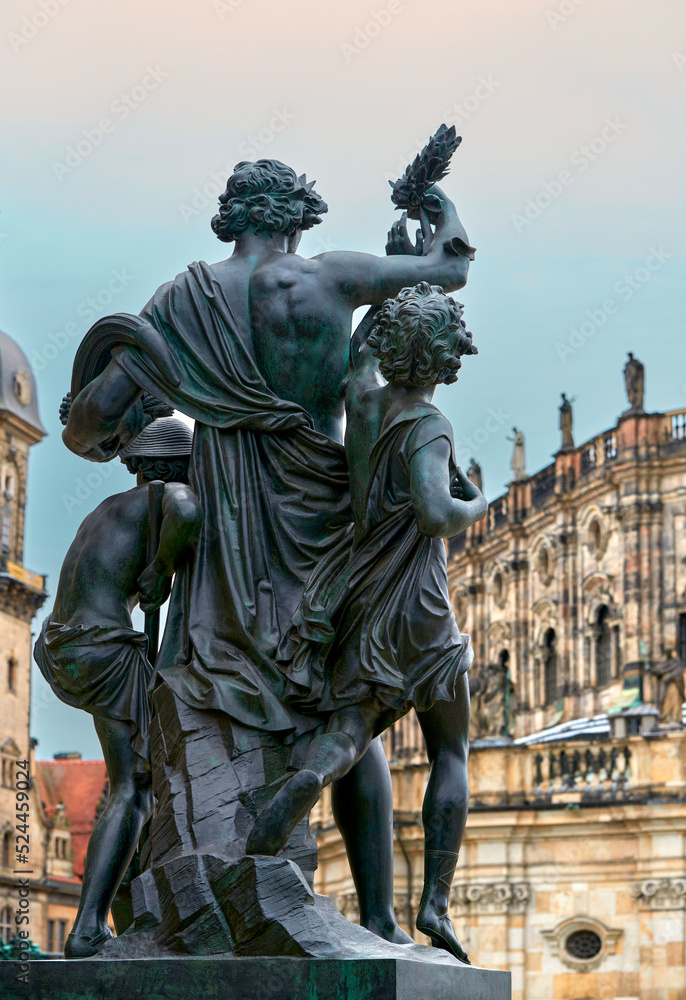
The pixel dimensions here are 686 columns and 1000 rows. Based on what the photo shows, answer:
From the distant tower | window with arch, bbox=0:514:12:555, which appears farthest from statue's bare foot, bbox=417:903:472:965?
window with arch, bbox=0:514:12:555

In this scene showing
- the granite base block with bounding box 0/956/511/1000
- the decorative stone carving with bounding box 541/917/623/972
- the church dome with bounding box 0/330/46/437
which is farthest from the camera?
the church dome with bounding box 0/330/46/437

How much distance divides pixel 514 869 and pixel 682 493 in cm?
1754

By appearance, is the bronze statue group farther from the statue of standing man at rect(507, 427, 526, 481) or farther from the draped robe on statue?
the statue of standing man at rect(507, 427, 526, 481)

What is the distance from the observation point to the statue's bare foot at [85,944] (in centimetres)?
569

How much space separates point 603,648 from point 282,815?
49659mm

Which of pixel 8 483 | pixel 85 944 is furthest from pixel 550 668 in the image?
pixel 85 944

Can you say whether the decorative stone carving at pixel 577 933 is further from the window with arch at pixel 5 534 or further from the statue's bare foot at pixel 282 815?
the statue's bare foot at pixel 282 815

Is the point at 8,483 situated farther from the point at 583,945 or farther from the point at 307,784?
the point at 307,784

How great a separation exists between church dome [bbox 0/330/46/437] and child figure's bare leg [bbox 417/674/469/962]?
183 feet

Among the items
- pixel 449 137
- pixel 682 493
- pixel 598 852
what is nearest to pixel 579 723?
pixel 682 493

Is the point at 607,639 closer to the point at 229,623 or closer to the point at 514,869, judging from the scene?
the point at 514,869

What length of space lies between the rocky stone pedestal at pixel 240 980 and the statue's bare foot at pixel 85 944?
206mm

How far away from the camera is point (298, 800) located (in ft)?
17.8

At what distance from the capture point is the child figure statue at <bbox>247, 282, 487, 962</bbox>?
571 cm
